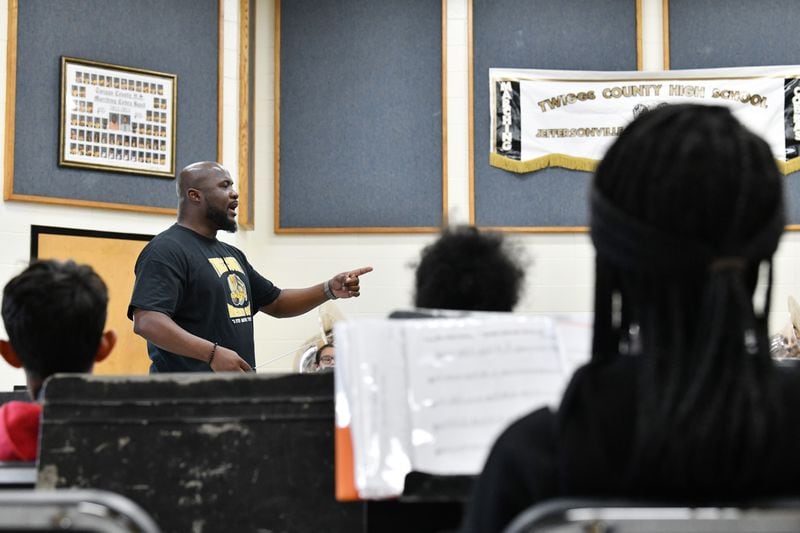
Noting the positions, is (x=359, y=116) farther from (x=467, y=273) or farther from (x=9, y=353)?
(x=467, y=273)

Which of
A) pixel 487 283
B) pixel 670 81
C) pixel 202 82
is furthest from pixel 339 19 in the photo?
pixel 487 283

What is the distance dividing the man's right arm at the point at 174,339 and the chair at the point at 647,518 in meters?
2.21

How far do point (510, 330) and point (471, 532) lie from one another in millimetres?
414

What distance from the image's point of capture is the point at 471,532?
98 cm

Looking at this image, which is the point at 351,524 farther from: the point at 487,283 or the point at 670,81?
the point at 670,81

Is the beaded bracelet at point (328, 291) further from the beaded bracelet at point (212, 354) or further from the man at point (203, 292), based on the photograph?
the beaded bracelet at point (212, 354)

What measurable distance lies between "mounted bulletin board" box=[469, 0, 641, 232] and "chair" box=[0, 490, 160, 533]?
4574 millimetres

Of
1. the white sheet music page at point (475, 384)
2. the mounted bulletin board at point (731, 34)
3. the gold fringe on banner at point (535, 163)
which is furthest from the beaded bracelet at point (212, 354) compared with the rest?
the mounted bulletin board at point (731, 34)

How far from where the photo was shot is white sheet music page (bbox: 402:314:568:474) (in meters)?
1.32

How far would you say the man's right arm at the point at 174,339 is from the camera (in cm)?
301

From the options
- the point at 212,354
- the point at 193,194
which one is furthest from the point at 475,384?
the point at 193,194

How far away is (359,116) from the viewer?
5531mm

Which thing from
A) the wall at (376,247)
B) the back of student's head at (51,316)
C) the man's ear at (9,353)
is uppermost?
the wall at (376,247)

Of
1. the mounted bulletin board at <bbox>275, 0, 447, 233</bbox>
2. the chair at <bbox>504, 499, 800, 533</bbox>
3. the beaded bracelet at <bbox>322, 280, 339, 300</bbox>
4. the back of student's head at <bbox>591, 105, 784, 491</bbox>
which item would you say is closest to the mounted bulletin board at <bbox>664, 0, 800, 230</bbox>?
the mounted bulletin board at <bbox>275, 0, 447, 233</bbox>
